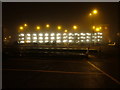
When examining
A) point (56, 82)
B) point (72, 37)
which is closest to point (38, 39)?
point (72, 37)

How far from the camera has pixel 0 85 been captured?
673cm

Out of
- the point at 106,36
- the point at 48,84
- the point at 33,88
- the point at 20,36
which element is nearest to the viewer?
the point at 33,88

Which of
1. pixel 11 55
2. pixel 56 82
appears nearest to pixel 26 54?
pixel 11 55

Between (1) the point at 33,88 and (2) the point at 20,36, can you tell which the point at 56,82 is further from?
(2) the point at 20,36

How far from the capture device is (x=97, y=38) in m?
77.1

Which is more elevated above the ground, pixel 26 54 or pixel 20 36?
pixel 20 36

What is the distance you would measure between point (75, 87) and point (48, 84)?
1.27 m

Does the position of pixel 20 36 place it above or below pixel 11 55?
above

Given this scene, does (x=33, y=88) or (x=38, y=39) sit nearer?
(x=33, y=88)

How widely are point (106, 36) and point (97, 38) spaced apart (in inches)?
677

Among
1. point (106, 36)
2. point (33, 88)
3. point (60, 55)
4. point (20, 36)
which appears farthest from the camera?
point (20, 36)

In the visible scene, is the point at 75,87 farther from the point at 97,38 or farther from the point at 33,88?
the point at 97,38

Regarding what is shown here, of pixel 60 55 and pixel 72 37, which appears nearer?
pixel 60 55

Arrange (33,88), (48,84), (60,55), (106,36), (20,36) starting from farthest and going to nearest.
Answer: (20,36), (106,36), (60,55), (48,84), (33,88)
